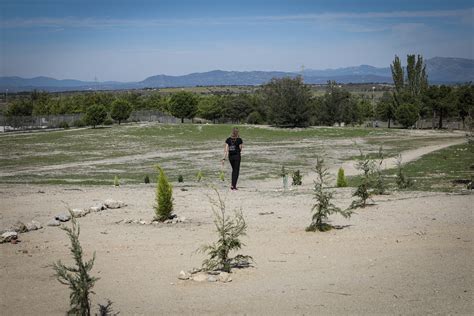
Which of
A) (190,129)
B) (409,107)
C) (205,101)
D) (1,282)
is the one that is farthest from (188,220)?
(205,101)

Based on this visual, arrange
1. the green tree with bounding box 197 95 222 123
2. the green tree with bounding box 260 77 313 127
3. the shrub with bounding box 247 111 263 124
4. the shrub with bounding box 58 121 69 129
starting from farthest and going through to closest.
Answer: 1. the green tree with bounding box 197 95 222 123
2. the shrub with bounding box 247 111 263 124
3. the shrub with bounding box 58 121 69 129
4. the green tree with bounding box 260 77 313 127

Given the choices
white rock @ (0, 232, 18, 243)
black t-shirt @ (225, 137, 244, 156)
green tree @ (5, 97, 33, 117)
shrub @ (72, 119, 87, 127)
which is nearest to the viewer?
white rock @ (0, 232, 18, 243)

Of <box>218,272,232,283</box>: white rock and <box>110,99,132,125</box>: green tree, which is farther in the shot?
<box>110,99,132,125</box>: green tree

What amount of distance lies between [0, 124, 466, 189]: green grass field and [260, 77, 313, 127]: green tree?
3.49 metres

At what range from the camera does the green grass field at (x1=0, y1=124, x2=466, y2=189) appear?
30.4 metres

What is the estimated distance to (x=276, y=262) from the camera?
31.4ft

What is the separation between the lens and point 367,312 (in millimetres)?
7270

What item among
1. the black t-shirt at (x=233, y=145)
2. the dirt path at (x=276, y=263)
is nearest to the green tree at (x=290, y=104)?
the black t-shirt at (x=233, y=145)

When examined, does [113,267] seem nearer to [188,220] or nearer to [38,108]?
[188,220]

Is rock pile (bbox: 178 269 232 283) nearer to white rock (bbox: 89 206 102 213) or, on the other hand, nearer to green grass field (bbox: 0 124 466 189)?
white rock (bbox: 89 206 102 213)

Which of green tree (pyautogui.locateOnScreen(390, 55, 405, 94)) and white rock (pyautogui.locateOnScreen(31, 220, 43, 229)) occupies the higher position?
→ green tree (pyautogui.locateOnScreen(390, 55, 405, 94))

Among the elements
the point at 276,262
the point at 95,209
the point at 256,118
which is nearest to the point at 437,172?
the point at 95,209

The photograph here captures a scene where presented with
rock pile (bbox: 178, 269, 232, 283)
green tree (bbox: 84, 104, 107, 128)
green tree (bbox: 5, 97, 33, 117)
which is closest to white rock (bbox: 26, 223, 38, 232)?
rock pile (bbox: 178, 269, 232, 283)

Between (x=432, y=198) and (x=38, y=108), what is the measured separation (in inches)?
3865
